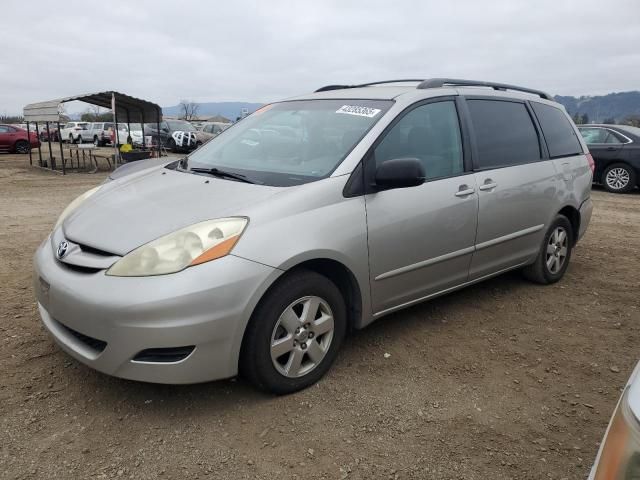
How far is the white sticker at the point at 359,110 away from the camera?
333cm

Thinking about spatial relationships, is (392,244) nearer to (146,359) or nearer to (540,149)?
(146,359)

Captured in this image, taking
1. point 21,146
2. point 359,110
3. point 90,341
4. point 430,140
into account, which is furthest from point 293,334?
point 21,146

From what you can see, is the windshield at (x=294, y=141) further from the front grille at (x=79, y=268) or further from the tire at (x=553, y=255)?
the tire at (x=553, y=255)

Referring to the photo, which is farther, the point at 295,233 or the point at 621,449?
the point at 295,233

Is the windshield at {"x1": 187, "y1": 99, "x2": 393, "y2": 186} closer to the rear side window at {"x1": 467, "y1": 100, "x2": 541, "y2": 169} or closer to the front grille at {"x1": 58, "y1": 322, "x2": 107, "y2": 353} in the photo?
the rear side window at {"x1": 467, "y1": 100, "x2": 541, "y2": 169}

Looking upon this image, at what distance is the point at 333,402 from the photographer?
282 centimetres

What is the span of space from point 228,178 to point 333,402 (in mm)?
1445

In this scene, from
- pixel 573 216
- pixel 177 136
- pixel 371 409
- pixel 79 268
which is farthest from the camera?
pixel 177 136

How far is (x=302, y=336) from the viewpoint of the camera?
2828 mm

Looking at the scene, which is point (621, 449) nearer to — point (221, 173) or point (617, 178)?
point (221, 173)

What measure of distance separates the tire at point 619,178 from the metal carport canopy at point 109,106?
471 inches

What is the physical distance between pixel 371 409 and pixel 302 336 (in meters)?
0.53

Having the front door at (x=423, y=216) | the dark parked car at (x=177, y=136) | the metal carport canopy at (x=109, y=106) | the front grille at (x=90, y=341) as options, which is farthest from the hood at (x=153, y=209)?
the dark parked car at (x=177, y=136)

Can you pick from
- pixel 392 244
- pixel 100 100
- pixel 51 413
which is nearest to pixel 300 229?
pixel 392 244
